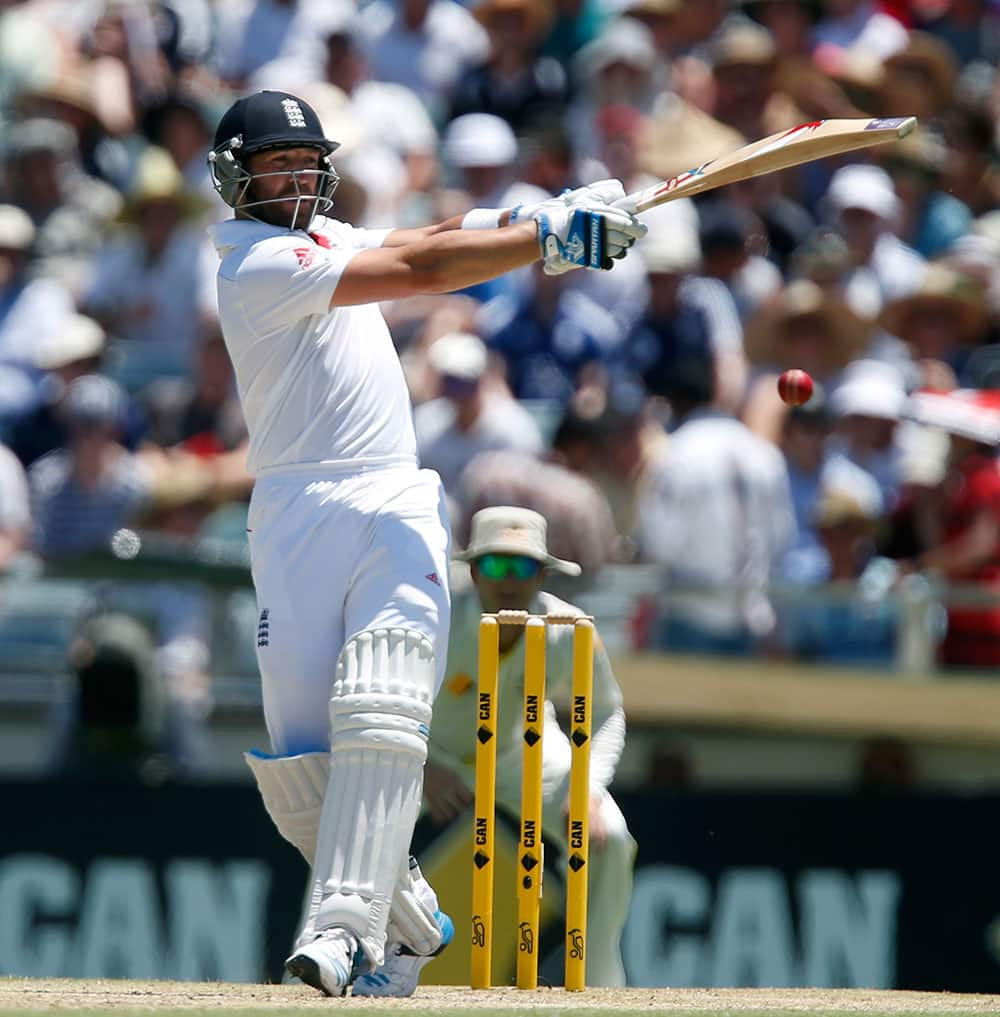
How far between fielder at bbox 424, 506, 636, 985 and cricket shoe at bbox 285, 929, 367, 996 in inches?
67.3

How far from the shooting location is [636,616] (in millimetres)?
8469

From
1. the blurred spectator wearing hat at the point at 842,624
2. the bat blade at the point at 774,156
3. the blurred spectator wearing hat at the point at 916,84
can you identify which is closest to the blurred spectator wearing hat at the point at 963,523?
the blurred spectator wearing hat at the point at 842,624

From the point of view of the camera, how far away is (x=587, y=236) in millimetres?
5070

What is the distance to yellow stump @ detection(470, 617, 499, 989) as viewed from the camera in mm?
5578

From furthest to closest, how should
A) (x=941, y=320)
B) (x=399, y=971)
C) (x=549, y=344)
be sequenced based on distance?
1. (x=941, y=320)
2. (x=549, y=344)
3. (x=399, y=971)

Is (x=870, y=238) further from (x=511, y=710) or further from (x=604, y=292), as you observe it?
(x=511, y=710)

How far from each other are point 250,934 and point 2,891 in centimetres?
99

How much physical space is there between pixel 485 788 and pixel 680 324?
4.46m

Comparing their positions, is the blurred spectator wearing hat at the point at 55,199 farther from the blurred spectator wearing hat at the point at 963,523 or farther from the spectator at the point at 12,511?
the blurred spectator wearing hat at the point at 963,523

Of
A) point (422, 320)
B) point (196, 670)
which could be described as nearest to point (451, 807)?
point (196, 670)

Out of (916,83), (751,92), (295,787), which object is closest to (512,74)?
(751,92)

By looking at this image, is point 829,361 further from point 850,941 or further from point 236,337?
point 236,337

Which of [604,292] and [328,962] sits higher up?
[604,292]

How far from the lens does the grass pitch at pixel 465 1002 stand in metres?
4.76
